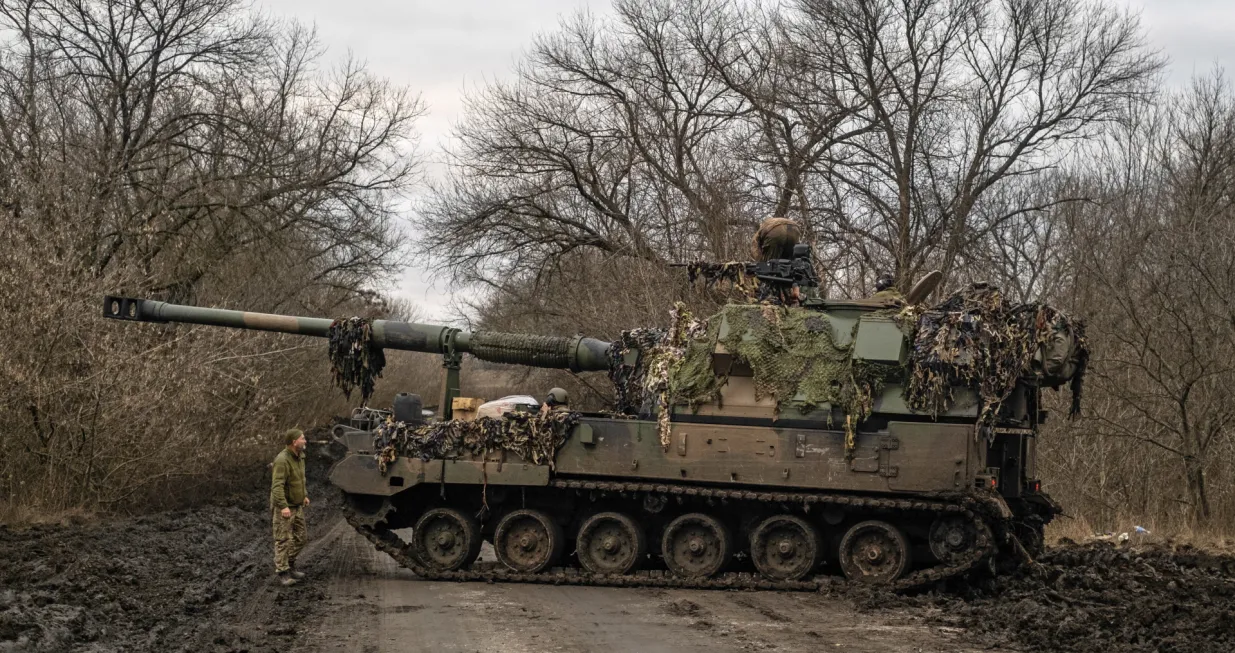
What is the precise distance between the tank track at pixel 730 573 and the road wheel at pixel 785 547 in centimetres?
15

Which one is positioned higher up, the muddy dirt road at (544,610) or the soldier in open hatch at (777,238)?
the soldier in open hatch at (777,238)

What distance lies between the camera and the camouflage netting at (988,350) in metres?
11.8

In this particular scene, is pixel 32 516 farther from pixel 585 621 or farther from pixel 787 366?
pixel 787 366

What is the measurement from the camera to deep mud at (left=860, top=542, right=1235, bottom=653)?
927 centimetres

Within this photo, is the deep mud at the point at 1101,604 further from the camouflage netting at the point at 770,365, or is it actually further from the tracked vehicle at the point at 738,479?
the camouflage netting at the point at 770,365

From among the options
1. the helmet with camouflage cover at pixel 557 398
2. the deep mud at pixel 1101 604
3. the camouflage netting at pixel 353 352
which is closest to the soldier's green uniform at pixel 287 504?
the camouflage netting at pixel 353 352

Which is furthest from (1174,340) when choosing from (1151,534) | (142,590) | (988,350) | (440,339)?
(142,590)

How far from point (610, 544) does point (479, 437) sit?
5.55 ft

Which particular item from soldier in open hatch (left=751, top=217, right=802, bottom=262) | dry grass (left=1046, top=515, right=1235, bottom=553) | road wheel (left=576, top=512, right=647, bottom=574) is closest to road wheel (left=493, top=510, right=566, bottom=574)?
road wheel (left=576, top=512, right=647, bottom=574)

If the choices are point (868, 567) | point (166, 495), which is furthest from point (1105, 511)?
point (166, 495)

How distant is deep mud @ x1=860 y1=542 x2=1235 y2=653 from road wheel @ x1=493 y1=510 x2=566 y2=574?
327cm

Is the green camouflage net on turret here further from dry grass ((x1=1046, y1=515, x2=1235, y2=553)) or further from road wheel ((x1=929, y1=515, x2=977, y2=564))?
dry grass ((x1=1046, y1=515, x2=1235, y2=553))

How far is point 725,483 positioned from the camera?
12469 millimetres

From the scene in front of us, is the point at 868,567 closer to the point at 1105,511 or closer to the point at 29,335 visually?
the point at 1105,511
